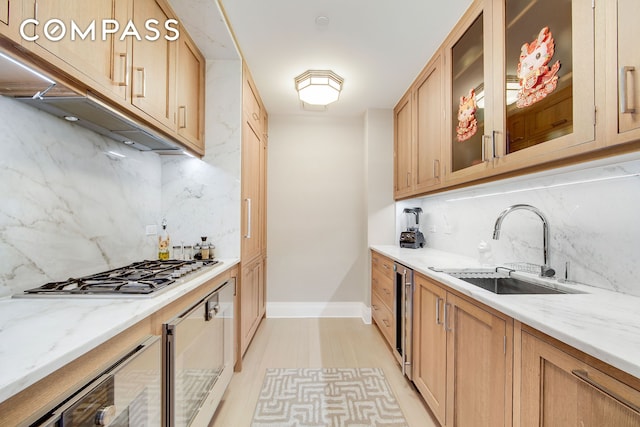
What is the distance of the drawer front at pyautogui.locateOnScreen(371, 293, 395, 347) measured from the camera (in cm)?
249

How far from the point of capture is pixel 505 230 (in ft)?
6.30

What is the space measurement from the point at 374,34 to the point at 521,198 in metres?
1.51

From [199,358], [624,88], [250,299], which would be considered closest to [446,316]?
[624,88]

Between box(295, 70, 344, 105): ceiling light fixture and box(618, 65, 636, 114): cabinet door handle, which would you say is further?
box(295, 70, 344, 105): ceiling light fixture

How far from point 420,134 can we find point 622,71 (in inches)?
69.7

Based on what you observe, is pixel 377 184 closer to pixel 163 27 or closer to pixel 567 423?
pixel 163 27

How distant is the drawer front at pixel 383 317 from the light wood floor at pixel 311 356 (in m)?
0.14

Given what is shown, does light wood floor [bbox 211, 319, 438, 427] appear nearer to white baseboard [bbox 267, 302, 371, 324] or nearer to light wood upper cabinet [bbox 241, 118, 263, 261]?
white baseboard [bbox 267, 302, 371, 324]

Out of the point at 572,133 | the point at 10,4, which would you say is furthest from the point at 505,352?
the point at 10,4

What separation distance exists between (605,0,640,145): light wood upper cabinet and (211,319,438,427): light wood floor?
5.72 feet

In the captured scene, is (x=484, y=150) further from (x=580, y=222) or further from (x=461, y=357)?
(x=461, y=357)

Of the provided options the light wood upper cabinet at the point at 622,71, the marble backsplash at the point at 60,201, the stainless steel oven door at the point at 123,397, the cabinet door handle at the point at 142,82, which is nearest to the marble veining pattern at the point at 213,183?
the marble backsplash at the point at 60,201

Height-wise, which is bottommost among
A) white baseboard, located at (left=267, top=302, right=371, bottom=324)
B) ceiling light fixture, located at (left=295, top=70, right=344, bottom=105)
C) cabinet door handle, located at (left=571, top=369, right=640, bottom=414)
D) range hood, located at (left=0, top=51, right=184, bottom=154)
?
white baseboard, located at (left=267, top=302, right=371, bottom=324)

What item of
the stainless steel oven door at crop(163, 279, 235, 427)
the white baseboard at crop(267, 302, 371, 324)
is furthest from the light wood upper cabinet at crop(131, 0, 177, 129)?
the white baseboard at crop(267, 302, 371, 324)
